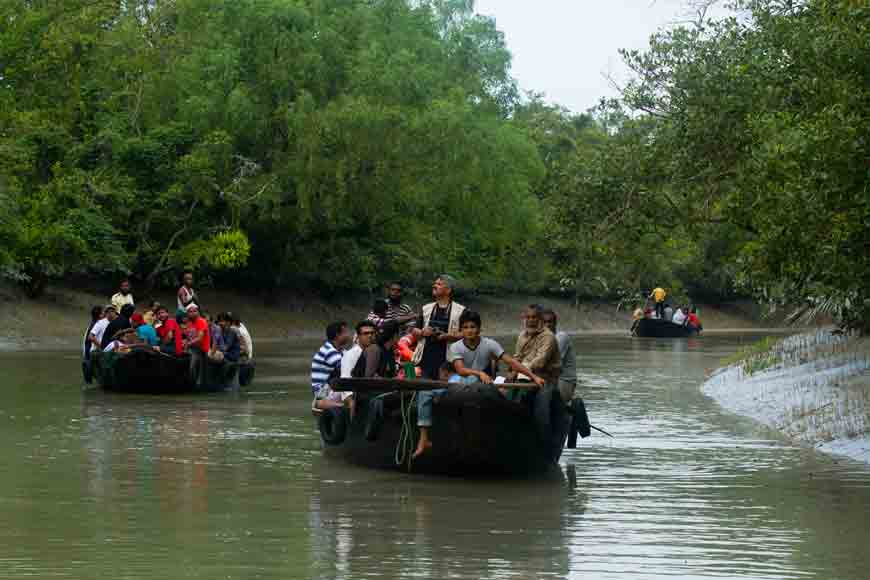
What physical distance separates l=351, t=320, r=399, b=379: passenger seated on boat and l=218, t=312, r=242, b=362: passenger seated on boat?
10.2 m

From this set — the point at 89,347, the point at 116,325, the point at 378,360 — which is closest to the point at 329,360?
the point at 378,360

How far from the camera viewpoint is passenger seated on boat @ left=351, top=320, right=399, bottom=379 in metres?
16.0

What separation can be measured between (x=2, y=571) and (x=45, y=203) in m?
35.7

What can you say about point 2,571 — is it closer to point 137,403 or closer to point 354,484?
point 354,484

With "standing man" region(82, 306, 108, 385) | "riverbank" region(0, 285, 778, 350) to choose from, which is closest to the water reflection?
"standing man" region(82, 306, 108, 385)

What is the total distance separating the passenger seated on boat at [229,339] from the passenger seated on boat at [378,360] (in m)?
10.2

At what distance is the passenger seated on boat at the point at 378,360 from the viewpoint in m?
16.0

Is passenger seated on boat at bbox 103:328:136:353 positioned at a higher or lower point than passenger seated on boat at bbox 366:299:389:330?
lower

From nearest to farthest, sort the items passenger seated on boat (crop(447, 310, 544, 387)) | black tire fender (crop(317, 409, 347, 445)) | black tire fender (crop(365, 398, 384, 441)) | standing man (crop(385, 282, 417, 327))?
passenger seated on boat (crop(447, 310, 544, 387)), black tire fender (crop(365, 398, 384, 441)), black tire fender (crop(317, 409, 347, 445)), standing man (crop(385, 282, 417, 327))

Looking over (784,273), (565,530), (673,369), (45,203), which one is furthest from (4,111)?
(565,530)

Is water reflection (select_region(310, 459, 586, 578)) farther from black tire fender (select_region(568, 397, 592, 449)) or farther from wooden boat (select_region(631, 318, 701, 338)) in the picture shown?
wooden boat (select_region(631, 318, 701, 338))

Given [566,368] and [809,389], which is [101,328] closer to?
[809,389]

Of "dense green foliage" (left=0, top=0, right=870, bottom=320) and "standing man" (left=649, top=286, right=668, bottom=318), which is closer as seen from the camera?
"dense green foliage" (left=0, top=0, right=870, bottom=320)

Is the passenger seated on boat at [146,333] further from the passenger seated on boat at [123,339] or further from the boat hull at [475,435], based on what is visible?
the boat hull at [475,435]
